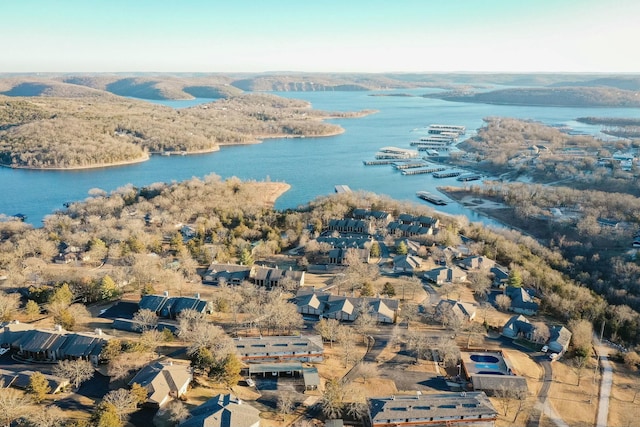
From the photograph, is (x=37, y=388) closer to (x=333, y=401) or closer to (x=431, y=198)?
(x=333, y=401)

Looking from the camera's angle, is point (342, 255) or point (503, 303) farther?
point (342, 255)

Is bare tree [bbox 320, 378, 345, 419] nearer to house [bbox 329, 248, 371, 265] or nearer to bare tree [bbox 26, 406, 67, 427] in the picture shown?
bare tree [bbox 26, 406, 67, 427]

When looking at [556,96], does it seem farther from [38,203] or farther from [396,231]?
[38,203]

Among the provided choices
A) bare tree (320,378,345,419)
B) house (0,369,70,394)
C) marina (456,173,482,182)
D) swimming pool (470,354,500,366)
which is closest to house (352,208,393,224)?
swimming pool (470,354,500,366)

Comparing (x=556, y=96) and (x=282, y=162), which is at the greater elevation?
(x=556, y=96)

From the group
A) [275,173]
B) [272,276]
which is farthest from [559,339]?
[275,173]

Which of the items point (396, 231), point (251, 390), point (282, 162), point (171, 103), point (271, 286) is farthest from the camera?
point (171, 103)

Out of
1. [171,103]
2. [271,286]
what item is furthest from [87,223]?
[171,103]
